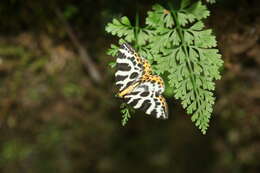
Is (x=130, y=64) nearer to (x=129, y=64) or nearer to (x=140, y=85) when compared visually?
(x=129, y=64)

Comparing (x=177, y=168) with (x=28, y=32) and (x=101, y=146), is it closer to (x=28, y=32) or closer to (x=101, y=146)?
(x=101, y=146)

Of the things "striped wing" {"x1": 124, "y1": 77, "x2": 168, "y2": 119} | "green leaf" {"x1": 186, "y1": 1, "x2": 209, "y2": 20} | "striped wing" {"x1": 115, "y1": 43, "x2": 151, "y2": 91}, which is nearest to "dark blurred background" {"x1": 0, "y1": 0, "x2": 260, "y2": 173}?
"green leaf" {"x1": 186, "y1": 1, "x2": 209, "y2": 20}

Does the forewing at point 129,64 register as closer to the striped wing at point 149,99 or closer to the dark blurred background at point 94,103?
the striped wing at point 149,99

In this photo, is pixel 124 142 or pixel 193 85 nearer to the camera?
pixel 193 85

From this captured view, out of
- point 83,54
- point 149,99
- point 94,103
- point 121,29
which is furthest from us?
point 94,103

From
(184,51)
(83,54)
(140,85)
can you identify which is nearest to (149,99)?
(140,85)

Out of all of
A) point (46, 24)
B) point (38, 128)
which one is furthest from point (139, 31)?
point (38, 128)
